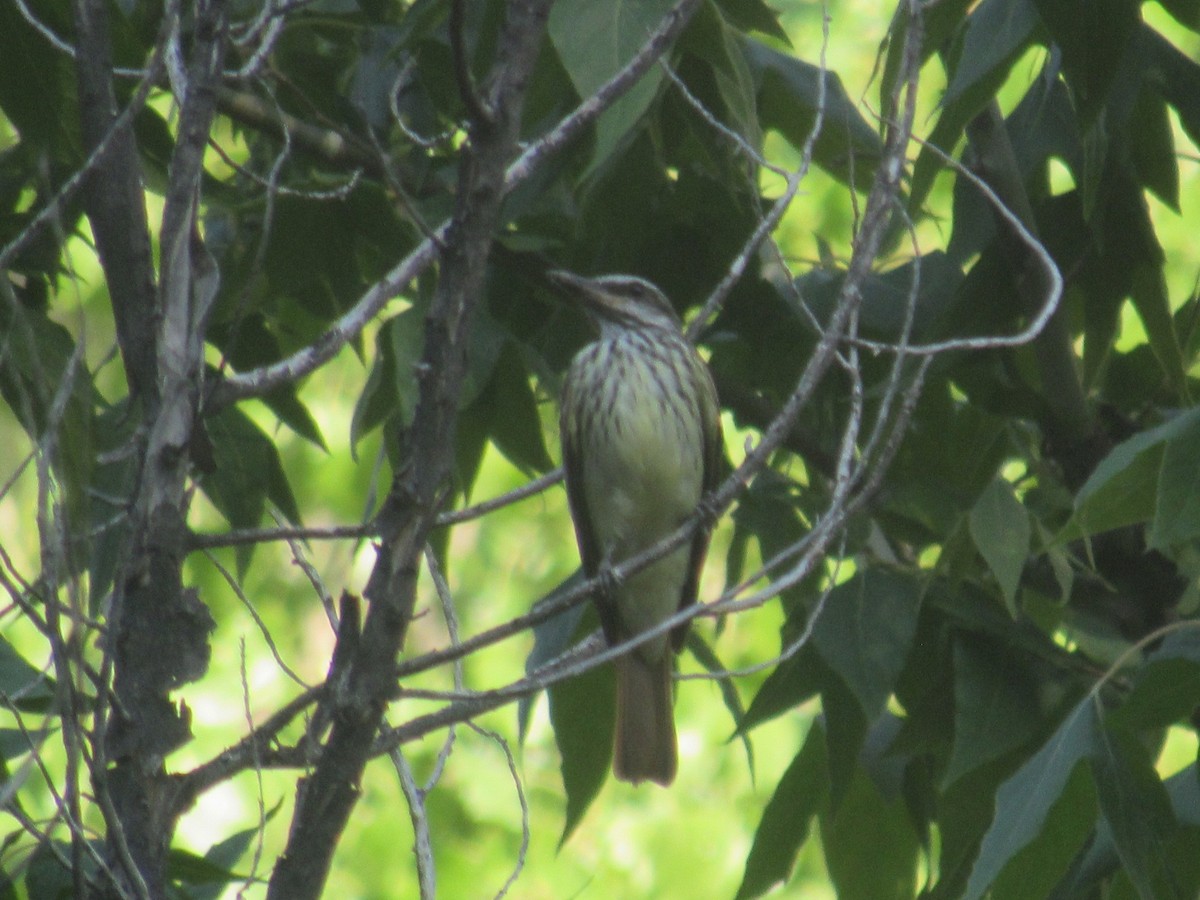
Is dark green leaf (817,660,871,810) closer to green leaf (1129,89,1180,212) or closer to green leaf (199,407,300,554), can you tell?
green leaf (199,407,300,554)

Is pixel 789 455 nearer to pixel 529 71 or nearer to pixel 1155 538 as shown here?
pixel 1155 538

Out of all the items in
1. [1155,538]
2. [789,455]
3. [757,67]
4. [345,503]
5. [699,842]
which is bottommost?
[1155,538]

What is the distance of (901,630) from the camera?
116 inches

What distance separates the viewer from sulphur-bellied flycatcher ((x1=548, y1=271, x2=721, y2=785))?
14.2 feet

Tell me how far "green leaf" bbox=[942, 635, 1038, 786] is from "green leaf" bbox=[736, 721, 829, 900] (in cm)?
35

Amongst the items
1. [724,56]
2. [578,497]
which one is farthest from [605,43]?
[578,497]

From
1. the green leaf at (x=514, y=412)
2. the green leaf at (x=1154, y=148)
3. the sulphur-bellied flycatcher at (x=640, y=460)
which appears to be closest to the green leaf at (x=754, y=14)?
the green leaf at (x=514, y=412)

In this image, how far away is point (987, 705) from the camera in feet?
9.70

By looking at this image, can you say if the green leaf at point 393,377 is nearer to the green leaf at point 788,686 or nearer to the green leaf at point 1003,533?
the green leaf at point 788,686

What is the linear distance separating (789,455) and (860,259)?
1.43 meters

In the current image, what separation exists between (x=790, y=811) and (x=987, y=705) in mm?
549

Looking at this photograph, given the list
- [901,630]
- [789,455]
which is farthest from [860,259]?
[789,455]


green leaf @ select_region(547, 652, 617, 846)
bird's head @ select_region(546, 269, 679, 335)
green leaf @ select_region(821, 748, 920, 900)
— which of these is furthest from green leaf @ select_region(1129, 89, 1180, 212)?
green leaf @ select_region(547, 652, 617, 846)

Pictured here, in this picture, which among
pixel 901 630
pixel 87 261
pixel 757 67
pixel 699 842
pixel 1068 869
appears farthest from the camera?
pixel 699 842
